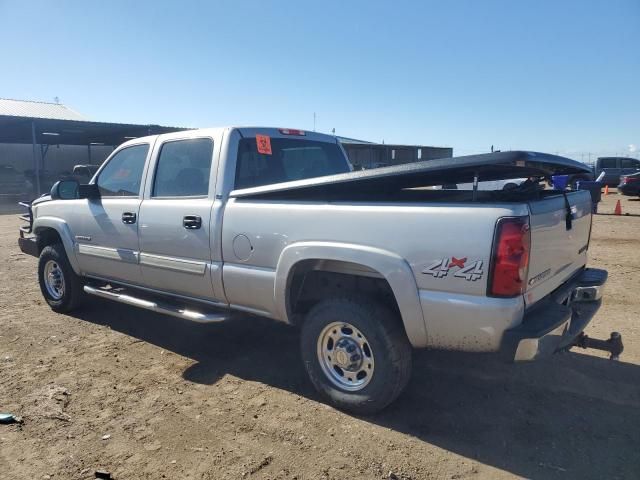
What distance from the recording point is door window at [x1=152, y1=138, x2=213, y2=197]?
406 cm

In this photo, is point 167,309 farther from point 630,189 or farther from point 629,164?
point 629,164

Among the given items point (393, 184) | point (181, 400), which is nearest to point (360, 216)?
point (393, 184)

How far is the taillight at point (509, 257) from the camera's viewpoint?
8.35 feet

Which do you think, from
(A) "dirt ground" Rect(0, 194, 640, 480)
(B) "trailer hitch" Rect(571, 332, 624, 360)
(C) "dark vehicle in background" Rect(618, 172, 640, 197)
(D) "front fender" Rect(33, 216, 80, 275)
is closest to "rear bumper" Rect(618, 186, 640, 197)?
(C) "dark vehicle in background" Rect(618, 172, 640, 197)

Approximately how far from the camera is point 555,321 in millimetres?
2766

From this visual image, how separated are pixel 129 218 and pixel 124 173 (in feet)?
1.98

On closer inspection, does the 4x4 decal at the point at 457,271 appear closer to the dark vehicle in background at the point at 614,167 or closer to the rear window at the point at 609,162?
the dark vehicle in background at the point at 614,167

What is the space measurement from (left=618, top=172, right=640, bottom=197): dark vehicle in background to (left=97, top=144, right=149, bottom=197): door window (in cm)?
2109

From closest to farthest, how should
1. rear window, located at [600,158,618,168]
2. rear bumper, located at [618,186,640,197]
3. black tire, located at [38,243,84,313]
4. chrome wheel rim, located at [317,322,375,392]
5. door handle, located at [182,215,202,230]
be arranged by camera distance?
chrome wheel rim, located at [317,322,375,392] < door handle, located at [182,215,202,230] < black tire, located at [38,243,84,313] < rear bumper, located at [618,186,640,197] < rear window, located at [600,158,618,168]

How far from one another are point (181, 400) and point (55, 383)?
1122 millimetres

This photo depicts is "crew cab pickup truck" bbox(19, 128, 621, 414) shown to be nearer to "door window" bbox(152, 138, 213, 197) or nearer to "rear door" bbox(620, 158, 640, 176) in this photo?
"door window" bbox(152, 138, 213, 197)

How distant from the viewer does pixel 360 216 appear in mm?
3020

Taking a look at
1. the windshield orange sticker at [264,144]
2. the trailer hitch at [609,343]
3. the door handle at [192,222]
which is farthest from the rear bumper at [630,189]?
the door handle at [192,222]

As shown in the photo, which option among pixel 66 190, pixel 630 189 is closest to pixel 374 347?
pixel 66 190
